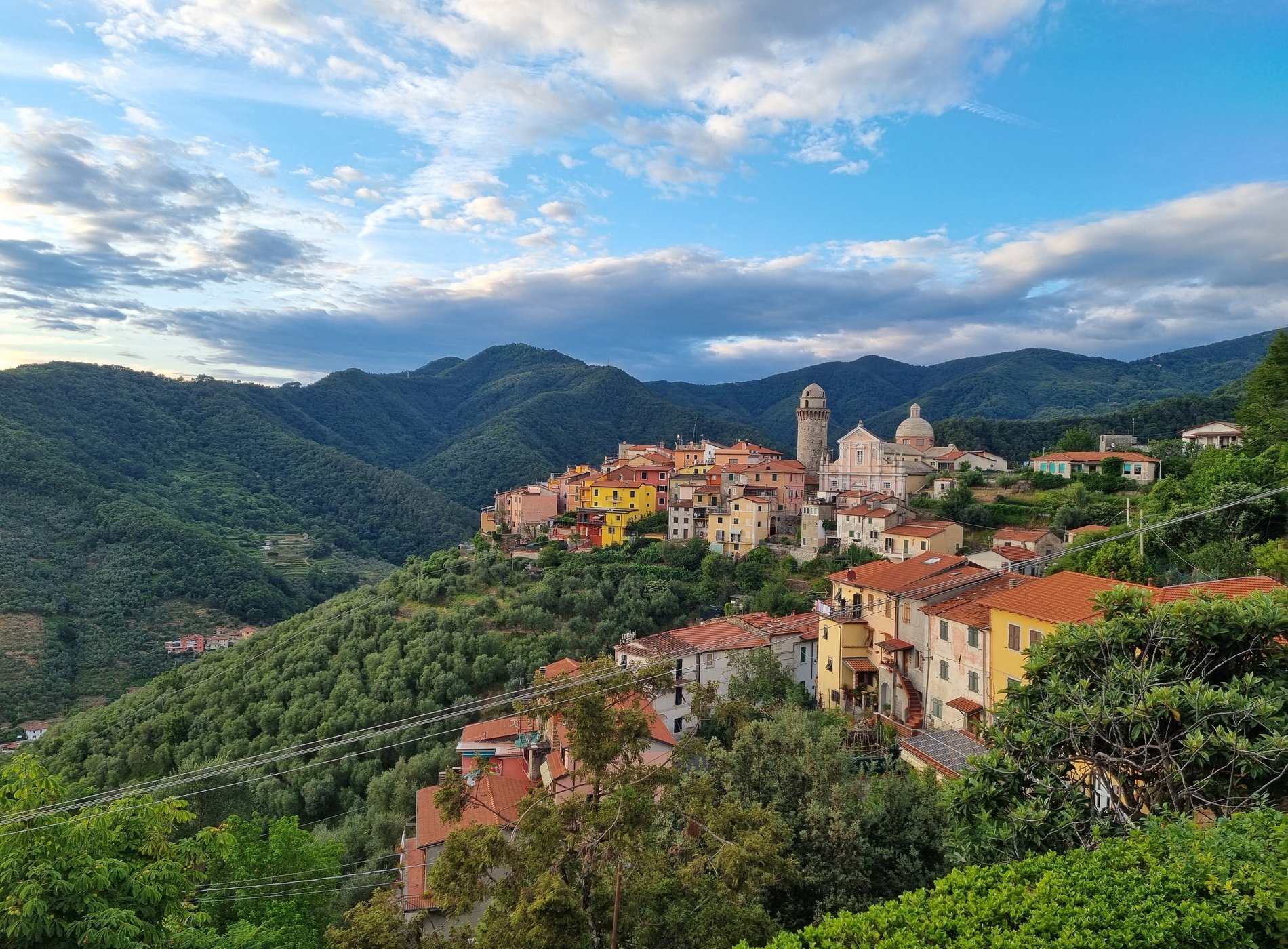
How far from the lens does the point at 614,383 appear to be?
168 metres

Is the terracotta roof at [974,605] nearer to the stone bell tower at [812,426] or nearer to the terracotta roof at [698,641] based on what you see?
the terracotta roof at [698,641]

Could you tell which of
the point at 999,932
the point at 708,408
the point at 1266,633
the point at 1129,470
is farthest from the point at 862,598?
the point at 708,408

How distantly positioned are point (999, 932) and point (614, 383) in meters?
165

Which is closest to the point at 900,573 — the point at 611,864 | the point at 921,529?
the point at 921,529

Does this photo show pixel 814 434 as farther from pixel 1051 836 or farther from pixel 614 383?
pixel 614 383

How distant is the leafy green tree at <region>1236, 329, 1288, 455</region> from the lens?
2961cm

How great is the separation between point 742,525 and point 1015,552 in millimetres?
20060

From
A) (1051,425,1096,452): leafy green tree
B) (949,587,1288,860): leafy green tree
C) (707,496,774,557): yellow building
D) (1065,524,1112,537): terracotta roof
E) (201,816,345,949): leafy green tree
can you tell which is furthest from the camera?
(1051,425,1096,452): leafy green tree

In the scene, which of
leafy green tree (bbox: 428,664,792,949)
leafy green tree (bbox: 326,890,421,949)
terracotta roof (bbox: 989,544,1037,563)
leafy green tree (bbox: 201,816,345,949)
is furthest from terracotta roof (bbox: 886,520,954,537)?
leafy green tree (bbox: 326,890,421,949)

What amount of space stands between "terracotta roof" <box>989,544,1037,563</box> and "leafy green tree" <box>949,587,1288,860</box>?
83.7ft

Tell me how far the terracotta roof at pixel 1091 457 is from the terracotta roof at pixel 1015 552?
52.4ft

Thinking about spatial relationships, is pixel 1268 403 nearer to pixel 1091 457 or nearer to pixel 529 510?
pixel 1091 457

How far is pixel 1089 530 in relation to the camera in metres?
33.6

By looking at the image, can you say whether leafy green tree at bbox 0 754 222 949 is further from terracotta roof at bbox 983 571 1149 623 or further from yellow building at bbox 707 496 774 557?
yellow building at bbox 707 496 774 557
